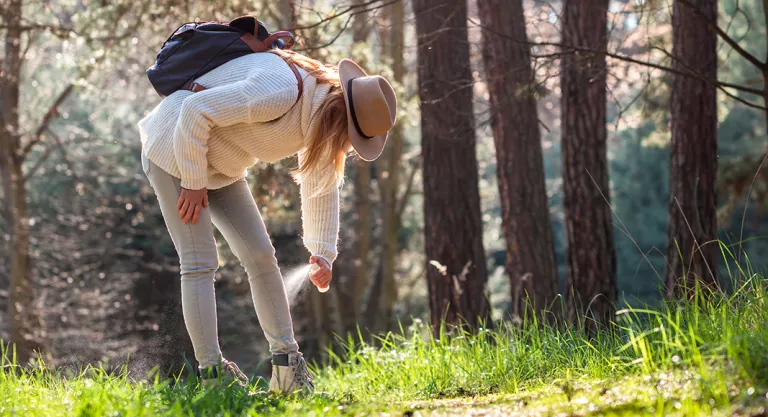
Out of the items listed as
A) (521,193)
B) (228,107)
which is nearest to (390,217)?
(521,193)

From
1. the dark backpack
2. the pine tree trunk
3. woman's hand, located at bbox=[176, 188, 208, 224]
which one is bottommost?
the pine tree trunk

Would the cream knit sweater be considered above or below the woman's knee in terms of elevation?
above

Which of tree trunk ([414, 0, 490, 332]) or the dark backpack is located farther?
tree trunk ([414, 0, 490, 332])

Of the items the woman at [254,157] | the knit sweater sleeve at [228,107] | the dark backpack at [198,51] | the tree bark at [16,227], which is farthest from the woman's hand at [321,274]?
the tree bark at [16,227]

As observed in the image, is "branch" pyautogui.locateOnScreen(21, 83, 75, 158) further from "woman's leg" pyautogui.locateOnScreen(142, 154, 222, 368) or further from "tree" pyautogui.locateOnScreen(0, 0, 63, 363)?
"woman's leg" pyautogui.locateOnScreen(142, 154, 222, 368)

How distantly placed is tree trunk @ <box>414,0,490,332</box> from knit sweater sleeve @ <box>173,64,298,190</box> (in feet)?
12.0

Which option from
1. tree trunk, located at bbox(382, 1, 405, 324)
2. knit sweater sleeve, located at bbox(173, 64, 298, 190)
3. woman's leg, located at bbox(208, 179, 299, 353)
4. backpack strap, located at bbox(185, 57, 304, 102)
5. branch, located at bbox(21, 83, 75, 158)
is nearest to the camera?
knit sweater sleeve, located at bbox(173, 64, 298, 190)

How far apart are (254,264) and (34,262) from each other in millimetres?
12311

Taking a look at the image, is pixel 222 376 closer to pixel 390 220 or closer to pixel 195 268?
pixel 195 268

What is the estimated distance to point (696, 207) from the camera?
604 centimetres

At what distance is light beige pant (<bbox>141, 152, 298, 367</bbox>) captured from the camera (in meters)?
3.60

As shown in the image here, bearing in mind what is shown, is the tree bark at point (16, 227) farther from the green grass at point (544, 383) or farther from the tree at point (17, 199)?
the green grass at point (544, 383)

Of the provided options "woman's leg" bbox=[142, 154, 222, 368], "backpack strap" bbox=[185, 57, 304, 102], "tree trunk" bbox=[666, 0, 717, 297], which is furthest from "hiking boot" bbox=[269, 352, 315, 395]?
"tree trunk" bbox=[666, 0, 717, 297]

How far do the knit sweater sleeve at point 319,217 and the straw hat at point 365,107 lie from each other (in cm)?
29
